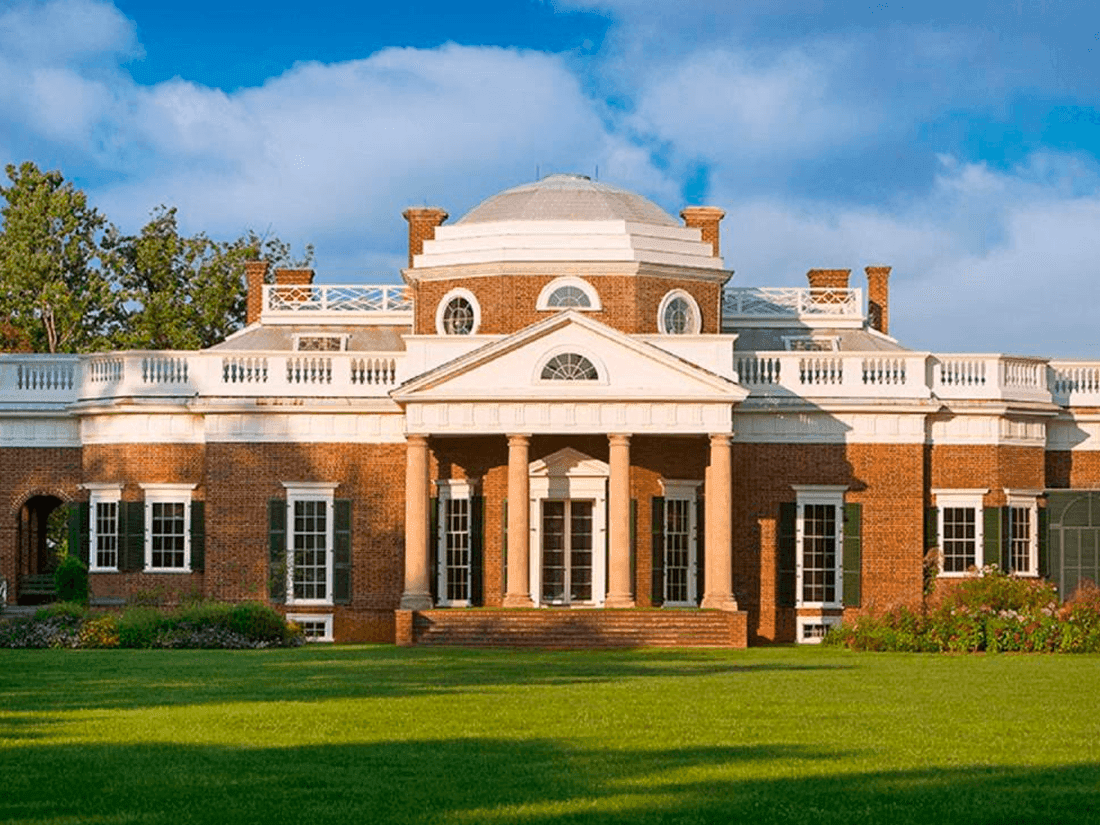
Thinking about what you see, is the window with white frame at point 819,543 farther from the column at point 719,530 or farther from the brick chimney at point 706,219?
the brick chimney at point 706,219

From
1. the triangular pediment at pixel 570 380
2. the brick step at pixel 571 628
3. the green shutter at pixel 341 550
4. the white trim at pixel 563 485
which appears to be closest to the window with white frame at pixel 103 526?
the green shutter at pixel 341 550

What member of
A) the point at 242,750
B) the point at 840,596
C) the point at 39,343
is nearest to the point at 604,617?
the point at 840,596

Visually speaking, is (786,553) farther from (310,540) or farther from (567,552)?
(310,540)

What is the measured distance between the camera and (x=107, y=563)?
46031 mm

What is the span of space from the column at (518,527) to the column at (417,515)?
189 cm

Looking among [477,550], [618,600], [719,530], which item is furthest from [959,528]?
[477,550]

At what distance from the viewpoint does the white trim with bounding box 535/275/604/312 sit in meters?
44.8

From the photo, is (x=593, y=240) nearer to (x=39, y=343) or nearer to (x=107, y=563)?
(x=107, y=563)

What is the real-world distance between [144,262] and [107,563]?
23205mm

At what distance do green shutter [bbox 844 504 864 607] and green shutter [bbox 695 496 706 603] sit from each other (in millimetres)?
3161

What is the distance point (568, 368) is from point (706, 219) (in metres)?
9.35

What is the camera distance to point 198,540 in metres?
45.2

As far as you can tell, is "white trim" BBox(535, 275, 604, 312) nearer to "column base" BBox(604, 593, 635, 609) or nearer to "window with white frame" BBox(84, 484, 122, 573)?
"column base" BBox(604, 593, 635, 609)

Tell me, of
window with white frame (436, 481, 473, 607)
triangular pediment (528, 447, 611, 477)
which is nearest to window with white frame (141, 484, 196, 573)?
window with white frame (436, 481, 473, 607)
